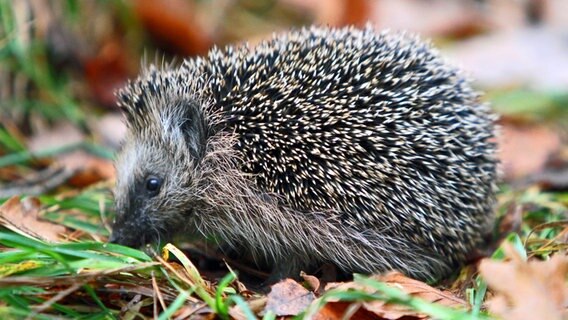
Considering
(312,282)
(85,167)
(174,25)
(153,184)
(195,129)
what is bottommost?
(312,282)

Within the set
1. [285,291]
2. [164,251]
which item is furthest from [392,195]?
[164,251]

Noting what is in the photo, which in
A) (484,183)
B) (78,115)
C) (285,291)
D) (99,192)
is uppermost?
(78,115)

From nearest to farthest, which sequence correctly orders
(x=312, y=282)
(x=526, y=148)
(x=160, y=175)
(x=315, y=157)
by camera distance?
1. (x=312, y=282)
2. (x=315, y=157)
3. (x=160, y=175)
4. (x=526, y=148)

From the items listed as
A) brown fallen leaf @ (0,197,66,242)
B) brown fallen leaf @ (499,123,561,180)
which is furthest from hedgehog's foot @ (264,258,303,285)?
brown fallen leaf @ (499,123,561,180)

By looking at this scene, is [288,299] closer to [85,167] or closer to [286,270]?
[286,270]

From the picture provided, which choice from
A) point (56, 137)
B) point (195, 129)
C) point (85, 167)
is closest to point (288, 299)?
point (195, 129)

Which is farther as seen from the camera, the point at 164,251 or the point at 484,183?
the point at 484,183

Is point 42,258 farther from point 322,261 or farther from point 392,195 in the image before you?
point 392,195
